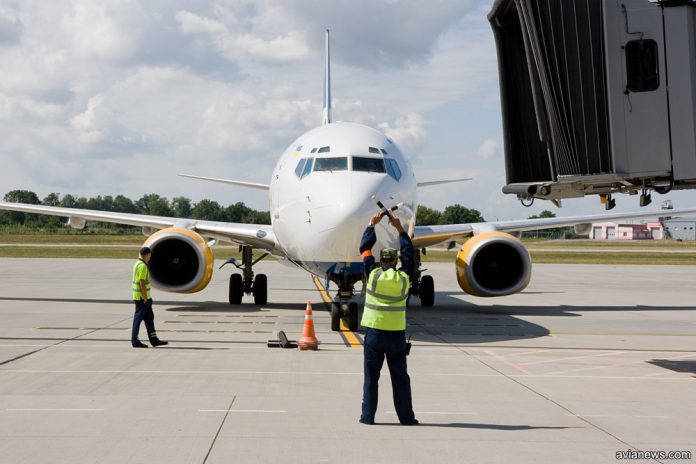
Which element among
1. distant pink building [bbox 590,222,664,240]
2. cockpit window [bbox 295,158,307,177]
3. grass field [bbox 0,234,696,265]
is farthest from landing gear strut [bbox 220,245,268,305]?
distant pink building [bbox 590,222,664,240]

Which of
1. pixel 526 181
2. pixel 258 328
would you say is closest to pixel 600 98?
pixel 526 181

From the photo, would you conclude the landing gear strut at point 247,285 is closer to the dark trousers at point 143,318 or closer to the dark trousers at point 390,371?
the dark trousers at point 143,318

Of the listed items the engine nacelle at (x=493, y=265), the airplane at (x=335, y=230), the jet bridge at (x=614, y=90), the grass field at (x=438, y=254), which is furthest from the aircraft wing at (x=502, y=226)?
the grass field at (x=438, y=254)

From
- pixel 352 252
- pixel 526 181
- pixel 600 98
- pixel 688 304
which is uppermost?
pixel 600 98

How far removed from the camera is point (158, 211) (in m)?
134

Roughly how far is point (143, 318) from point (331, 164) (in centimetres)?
436

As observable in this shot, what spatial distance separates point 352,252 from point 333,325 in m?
1.62

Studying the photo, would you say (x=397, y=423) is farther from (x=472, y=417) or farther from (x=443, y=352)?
(x=443, y=352)

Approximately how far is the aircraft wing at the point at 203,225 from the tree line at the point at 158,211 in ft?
187

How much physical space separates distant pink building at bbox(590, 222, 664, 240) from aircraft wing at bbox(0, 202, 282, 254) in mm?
141149

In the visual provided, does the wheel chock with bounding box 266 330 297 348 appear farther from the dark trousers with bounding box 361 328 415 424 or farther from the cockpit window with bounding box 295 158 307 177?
the dark trousers with bounding box 361 328 415 424

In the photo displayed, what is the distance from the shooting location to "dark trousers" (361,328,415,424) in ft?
23.0

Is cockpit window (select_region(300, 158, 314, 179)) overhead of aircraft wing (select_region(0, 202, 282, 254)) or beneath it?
overhead

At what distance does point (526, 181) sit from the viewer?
33.6 feet
